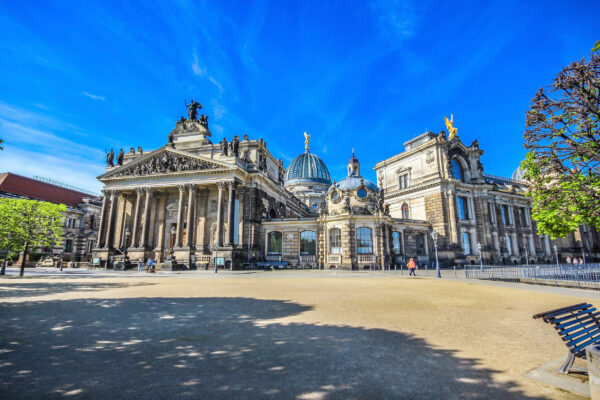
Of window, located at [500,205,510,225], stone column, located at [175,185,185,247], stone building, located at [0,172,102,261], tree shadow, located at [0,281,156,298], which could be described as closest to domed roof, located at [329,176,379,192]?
stone column, located at [175,185,185,247]

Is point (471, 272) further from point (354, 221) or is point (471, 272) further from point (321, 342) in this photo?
point (321, 342)

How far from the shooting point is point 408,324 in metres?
7.17

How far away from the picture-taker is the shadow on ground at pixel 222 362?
372cm

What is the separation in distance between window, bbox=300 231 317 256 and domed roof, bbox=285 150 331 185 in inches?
1481

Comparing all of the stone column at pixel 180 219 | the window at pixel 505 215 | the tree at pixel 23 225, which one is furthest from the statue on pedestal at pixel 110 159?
the window at pixel 505 215

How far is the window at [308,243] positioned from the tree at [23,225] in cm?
2468

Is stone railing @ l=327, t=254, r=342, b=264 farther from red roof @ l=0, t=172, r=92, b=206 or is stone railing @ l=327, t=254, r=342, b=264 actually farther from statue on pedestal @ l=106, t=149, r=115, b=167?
red roof @ l=0, t=172, r=92, b=206

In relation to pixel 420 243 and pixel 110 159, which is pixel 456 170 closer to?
pixel 420 243

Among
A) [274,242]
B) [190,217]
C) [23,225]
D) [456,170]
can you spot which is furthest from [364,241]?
[23,225]

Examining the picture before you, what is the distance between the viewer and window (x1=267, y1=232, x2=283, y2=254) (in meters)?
37.7

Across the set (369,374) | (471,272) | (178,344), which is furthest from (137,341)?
(471,272)

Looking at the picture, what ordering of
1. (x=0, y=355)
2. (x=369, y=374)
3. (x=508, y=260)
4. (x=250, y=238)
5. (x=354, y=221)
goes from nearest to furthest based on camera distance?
(x=369, y=374)
(x=0, y=355)
(x=354, y=221)
(x=250, y=238)
(x=508, y=260)

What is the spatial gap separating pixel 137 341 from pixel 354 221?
29.1m

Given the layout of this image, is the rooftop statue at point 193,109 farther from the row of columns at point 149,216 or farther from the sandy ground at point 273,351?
the sandy ground at point 273,351
